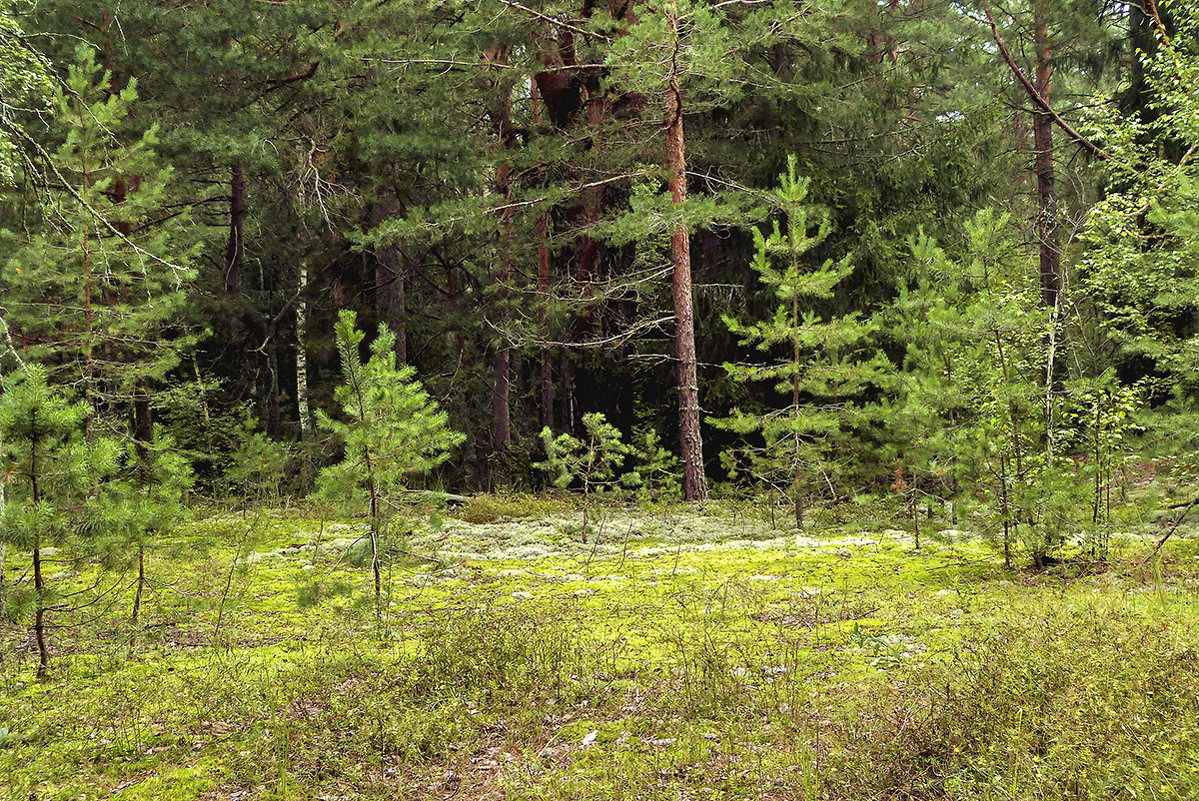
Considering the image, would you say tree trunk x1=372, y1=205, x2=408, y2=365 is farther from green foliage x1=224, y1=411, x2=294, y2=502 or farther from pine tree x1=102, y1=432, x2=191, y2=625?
pine tree x1=102, y1=432, x2=191, y2=625

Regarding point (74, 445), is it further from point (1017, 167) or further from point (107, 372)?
point (1017, 167)

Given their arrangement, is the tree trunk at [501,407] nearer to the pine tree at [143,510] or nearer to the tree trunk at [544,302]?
the tree trunk at [544,302]

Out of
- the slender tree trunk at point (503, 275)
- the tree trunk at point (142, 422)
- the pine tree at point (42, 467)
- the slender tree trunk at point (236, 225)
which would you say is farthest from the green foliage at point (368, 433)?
the slender tree trunk at point (236, 225)

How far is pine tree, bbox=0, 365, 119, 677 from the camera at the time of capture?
475 centimetres

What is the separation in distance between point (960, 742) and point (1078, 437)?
538 cm

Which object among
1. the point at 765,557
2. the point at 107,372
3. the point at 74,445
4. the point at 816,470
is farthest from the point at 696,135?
the point at 74,445

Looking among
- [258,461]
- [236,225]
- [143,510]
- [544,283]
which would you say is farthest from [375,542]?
[544,283]

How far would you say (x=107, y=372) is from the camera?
40.4 ft

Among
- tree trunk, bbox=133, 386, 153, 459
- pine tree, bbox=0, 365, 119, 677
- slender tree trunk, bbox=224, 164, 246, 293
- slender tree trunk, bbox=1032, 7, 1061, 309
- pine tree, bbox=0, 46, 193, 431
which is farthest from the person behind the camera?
slender tree trunk, bbox=1032, 7, 1061, 309

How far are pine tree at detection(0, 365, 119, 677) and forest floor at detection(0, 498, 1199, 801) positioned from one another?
86cm

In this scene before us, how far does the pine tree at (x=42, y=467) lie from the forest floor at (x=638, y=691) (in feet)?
2.81

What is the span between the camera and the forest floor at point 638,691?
11.5 feet

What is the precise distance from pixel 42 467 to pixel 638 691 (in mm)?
3936

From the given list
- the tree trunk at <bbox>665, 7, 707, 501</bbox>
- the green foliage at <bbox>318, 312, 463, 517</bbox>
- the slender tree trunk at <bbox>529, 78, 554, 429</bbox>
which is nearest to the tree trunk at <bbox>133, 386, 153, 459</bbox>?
the slender tree trunk at <bbox>529, 78, 554, 429</bbox>
